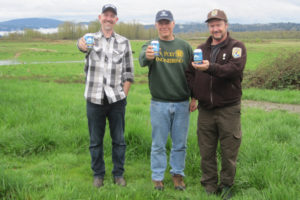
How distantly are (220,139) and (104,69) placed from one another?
1619mm

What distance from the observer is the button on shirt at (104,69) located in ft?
11.3

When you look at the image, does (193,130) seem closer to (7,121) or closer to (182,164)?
(182,164)

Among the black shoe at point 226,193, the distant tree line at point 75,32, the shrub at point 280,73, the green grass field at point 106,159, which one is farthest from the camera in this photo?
the distant tree line at point 75,32

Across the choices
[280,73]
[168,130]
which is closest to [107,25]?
[168,130]

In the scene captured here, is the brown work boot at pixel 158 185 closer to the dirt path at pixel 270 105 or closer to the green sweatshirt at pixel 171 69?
the green sweatshirt at pixel 171 69

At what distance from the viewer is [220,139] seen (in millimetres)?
3309

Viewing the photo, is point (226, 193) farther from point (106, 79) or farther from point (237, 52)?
point (106, 79)

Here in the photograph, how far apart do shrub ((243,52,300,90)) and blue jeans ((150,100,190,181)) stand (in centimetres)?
999

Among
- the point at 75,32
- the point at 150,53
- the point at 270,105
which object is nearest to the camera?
the point at 150,53

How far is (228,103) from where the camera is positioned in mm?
3154

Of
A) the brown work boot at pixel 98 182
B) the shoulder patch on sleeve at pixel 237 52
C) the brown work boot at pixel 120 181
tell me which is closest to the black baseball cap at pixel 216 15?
the shoulder patch on sleeve at pixel 237 52

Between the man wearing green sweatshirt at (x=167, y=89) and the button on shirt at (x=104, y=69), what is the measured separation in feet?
1.11

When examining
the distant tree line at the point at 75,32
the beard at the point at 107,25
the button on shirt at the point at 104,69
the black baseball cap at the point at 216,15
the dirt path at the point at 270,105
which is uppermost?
the distant tree line at the point at 75,32

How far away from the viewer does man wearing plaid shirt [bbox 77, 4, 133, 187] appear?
3439mm
